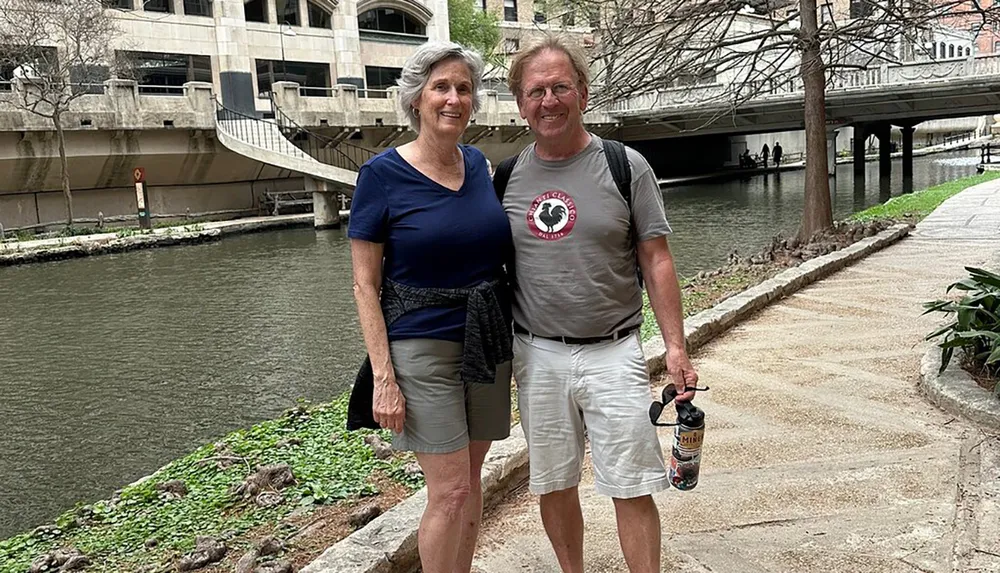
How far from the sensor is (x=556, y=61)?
8.92ft

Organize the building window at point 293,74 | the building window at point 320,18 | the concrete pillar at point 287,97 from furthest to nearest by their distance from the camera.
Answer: the building window at point 320,18, the building window at point 293,74, the concrete pillar at point 287,97

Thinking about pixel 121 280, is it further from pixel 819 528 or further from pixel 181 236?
pixel 819 528

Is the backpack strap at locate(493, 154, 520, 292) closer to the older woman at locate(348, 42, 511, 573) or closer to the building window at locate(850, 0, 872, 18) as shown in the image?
the older woman at locate(348, 42, 511, 573)

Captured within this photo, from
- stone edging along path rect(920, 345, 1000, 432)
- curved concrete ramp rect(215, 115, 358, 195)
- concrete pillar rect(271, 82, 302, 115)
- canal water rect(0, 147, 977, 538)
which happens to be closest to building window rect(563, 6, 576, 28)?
canal water rect(0, 147, 977, 538)

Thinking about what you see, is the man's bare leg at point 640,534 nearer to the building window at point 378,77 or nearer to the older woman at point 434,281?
the older woman at point 434,281

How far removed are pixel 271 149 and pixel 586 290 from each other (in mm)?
25227

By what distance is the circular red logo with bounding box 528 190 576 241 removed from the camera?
2730 millimetres

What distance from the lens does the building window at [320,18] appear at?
40.5 metres


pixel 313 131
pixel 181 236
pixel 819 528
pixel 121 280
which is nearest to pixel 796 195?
pixel 313 131

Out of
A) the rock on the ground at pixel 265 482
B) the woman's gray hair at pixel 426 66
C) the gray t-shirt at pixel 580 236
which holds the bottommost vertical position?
the rock on the ground at pixel 265 482

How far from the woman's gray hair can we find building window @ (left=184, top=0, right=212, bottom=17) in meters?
36.4

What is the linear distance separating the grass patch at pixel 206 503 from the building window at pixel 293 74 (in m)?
33.6

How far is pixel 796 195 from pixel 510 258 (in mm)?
30897

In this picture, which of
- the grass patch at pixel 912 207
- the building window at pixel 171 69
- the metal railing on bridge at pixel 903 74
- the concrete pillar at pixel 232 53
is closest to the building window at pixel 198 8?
the concrete pillar at pixel 232 53
